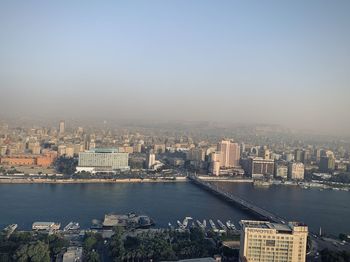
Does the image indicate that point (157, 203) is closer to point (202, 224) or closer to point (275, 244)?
point (202, 224)

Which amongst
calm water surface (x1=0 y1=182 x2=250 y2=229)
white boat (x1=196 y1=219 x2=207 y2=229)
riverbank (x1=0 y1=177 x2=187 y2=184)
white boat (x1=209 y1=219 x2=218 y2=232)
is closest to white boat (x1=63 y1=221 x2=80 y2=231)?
calm water surface (x1=0 y1=182 x2=250 y2=229)

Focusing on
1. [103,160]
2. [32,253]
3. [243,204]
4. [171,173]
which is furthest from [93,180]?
[32,253]

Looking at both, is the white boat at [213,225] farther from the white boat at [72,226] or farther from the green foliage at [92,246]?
the white boat at [72,226]

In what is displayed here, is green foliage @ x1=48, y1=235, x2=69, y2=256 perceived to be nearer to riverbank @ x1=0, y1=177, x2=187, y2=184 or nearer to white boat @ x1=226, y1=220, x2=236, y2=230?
white boat @ x1=226, y1=220, x2=236, y2=230

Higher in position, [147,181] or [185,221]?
[185,221]

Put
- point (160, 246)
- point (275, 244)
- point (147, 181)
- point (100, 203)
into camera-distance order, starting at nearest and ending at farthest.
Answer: point (275, 244)
point (160, 246)
point (100, 203)
point (147, 181)

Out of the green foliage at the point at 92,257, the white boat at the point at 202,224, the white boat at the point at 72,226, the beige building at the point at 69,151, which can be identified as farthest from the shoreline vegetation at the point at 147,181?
the green foliage at the point at 92,257
